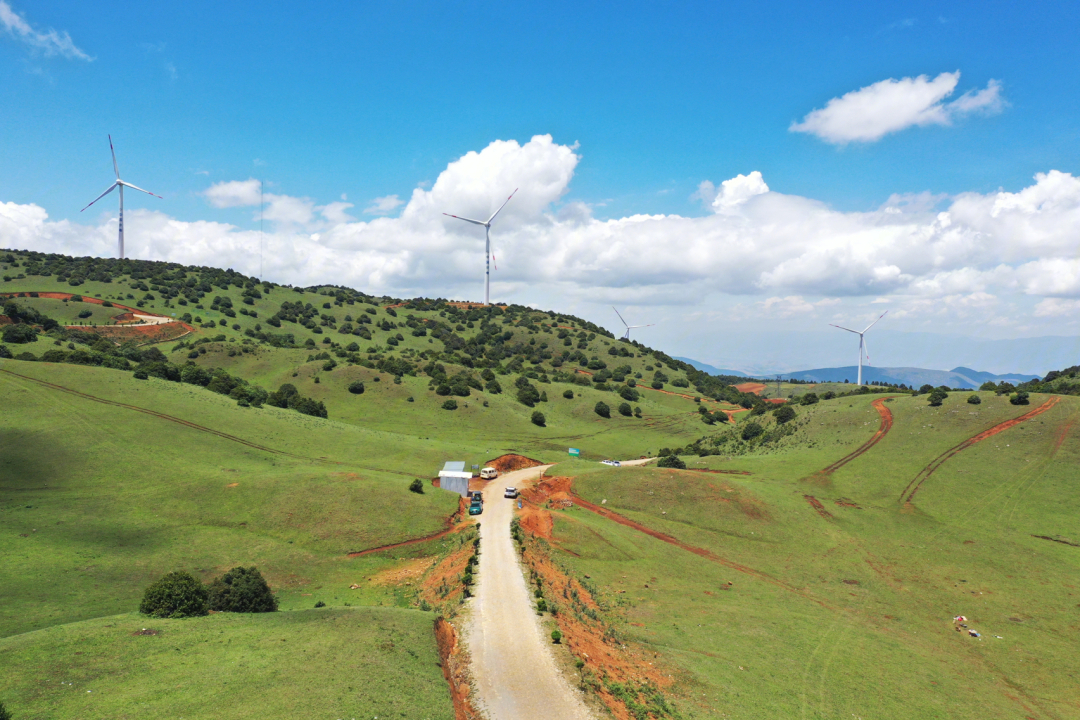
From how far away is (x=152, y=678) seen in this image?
69.9 feet

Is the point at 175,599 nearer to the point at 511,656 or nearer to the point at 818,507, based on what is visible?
the point at 511,656

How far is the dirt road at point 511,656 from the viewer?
2230 cm

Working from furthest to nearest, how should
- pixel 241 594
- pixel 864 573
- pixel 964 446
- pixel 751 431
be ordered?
1. pixel 751 431
2. pixel 964 446
3. pixel 864 573
4. pixel 241 594

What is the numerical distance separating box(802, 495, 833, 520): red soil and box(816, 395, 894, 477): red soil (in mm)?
8828

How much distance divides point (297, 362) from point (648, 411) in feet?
305

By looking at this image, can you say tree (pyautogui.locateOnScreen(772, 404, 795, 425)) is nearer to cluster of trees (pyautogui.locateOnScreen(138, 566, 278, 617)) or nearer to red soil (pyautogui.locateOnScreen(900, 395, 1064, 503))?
red soil (pyautogui.locateOnScreen(900, 395, 1064, 503))

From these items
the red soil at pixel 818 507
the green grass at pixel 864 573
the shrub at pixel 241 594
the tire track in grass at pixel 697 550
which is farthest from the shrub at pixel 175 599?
the red soil at pixel 818 507

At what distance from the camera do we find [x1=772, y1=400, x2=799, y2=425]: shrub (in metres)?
97.7

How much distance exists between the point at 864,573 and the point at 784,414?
172ft

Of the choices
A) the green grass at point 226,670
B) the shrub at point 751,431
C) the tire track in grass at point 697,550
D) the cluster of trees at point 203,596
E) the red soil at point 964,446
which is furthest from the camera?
the shrub at point 751,431

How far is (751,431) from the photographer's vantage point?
99.2 meters

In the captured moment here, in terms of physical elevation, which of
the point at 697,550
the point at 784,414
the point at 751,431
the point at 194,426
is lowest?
the point at 697,550

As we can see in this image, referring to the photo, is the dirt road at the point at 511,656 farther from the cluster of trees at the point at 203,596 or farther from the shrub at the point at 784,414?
the shrub at the point at 784,414

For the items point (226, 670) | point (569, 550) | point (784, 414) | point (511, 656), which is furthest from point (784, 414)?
point (226, 670)
